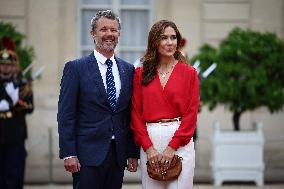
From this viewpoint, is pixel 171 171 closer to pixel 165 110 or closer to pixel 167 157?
pixel 167 157

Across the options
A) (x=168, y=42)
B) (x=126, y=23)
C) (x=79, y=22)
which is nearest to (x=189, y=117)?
(x=168, y=42)

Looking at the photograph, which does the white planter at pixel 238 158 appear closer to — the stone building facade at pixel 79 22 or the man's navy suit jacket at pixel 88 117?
the stone building facade at pixel 79 22

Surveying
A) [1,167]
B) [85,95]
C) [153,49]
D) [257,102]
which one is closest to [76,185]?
[85,95]

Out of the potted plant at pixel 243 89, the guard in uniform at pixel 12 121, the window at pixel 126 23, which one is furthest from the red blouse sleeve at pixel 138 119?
the window at pixel 126 23

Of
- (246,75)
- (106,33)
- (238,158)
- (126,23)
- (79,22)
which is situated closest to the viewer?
(106,33)

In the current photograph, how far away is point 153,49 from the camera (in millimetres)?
5480

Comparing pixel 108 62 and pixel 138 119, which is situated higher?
pixel 108 62

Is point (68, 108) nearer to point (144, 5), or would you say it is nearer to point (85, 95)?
point (85, 95)

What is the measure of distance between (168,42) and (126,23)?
27.9 ft

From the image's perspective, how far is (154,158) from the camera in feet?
17.2

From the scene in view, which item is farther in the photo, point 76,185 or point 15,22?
point 15,22

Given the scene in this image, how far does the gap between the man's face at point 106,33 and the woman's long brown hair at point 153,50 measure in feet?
0.79

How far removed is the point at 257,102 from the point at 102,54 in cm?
573

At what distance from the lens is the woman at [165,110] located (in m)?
5.29
